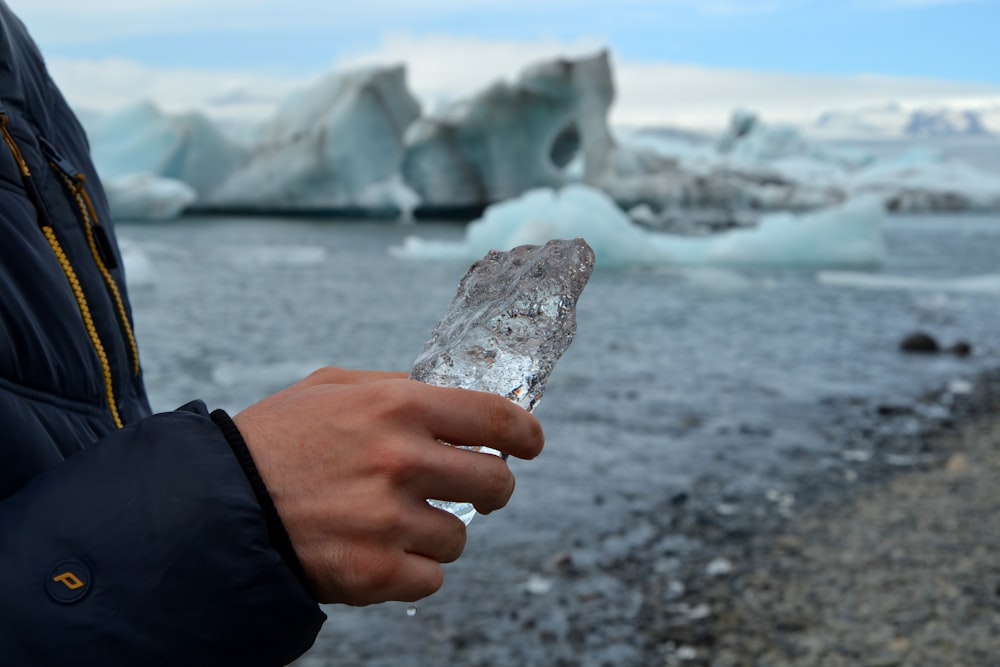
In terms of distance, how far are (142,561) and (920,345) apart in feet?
32.7

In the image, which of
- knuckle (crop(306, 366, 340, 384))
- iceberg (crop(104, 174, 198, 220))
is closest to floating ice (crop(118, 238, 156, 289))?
iceberg (crop(104, 174, 198, 220))

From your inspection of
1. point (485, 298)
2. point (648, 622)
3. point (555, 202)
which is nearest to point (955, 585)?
point (648, 622)

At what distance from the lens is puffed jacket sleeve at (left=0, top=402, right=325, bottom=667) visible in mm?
765

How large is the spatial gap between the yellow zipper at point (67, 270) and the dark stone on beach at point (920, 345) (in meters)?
9.66

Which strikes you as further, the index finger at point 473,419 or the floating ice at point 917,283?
the floating ice at point 917,283

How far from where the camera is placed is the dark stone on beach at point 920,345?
964cm

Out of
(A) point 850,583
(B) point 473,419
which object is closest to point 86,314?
(B) point 473,419

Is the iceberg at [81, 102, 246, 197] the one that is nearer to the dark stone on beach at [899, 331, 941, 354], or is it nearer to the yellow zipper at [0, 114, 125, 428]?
the dark stone on beach at [899, 331, 941, 354]

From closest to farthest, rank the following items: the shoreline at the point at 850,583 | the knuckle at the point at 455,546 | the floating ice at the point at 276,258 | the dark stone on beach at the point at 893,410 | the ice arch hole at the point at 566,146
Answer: the knuckle at the point at 455,546, the shoreline at the point at 850,583, the dark stone on beach at the point at 893,410, the floating ice at the point at 276,258, the ice arch hole at the point at 566,146

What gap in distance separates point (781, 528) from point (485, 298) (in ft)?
12.5

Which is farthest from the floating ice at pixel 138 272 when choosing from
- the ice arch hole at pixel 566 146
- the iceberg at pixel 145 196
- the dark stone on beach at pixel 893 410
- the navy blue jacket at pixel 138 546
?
the ice arch hole at pixel 566 146

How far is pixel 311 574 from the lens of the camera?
823mm

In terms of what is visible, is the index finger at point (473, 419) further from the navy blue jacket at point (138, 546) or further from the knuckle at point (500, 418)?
the navy blue jacket at point (138, 546)

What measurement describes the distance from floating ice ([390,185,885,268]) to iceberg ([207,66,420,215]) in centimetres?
681
